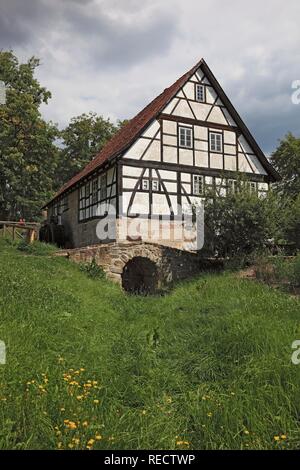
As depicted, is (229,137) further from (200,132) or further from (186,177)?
(186,177)

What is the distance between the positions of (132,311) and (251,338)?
3829 millimetres

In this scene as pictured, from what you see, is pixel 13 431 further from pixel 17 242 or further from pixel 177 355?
pixel 17 242

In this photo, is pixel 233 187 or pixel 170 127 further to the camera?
pixel 170 127

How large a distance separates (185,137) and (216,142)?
165 centimetres

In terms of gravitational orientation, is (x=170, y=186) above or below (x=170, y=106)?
below

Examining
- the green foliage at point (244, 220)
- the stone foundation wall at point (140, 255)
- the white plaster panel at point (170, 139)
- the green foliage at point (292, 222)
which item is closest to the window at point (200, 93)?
the white plaster panel at point (170, 139)

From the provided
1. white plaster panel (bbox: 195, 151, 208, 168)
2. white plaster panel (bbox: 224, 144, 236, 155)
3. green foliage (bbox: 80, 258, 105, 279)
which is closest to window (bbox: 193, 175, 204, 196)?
white plaster panel (bbox: 195, 151, 208, 168)

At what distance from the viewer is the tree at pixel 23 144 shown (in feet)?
82.9

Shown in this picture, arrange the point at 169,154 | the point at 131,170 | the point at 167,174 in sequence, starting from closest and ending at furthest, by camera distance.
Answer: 1. the point at 131,170
2. the point at 167,174
3. the point at 169,154

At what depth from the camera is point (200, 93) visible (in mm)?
18125

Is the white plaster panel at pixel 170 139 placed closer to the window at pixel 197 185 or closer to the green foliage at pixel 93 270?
the window at pixel 197 185

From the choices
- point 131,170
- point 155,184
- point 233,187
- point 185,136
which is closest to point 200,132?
point 185,136

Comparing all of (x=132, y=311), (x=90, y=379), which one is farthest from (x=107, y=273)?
(x=90, y=379)

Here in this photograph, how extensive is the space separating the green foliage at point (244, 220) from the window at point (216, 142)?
5062mm
